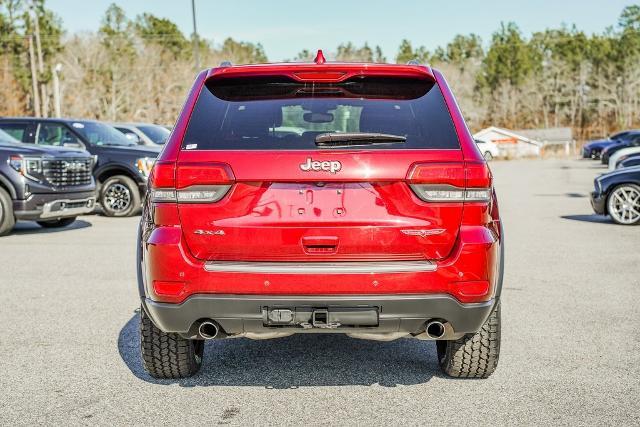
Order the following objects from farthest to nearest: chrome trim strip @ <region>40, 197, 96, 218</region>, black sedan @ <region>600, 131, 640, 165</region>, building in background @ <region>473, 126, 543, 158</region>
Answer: building in background @ <region>473, 126, 543, 158</region>
black sedan @ <region>600, 131, 640, 165</region>
chrome trim strip @ <region>40, 197, 96, 218</region>

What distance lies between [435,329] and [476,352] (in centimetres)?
60

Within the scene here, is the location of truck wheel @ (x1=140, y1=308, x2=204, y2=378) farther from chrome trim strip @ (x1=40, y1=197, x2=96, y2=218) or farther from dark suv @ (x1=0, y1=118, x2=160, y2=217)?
dark suv @ (x1=0, y1=118, x2=160, y2=217)

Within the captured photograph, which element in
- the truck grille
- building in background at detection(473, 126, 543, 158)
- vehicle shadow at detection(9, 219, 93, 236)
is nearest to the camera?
the truck grille

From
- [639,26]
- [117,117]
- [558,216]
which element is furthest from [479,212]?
[639,26]

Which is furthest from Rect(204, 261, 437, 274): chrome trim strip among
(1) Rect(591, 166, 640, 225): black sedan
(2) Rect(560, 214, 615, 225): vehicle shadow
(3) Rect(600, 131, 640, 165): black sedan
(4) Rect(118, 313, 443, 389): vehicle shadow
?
(3) Rect(600, 131, 640, 165): black sedan

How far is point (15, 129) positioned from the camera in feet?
49.1

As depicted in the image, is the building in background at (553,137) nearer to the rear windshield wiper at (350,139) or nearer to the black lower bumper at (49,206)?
the black lower bumper at (49,206)

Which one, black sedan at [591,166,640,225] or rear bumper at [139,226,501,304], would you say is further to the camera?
black sedan at [591,166,640,225]

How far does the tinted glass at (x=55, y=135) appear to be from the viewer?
15188 mm

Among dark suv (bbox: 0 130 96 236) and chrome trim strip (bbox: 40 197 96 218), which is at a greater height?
dark suv (bbox: 0 130 96 236)

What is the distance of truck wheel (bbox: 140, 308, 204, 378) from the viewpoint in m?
4.54

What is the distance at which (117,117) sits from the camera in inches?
3000

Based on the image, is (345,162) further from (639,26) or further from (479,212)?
(639,26)

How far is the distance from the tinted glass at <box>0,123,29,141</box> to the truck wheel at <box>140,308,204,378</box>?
11460mm
